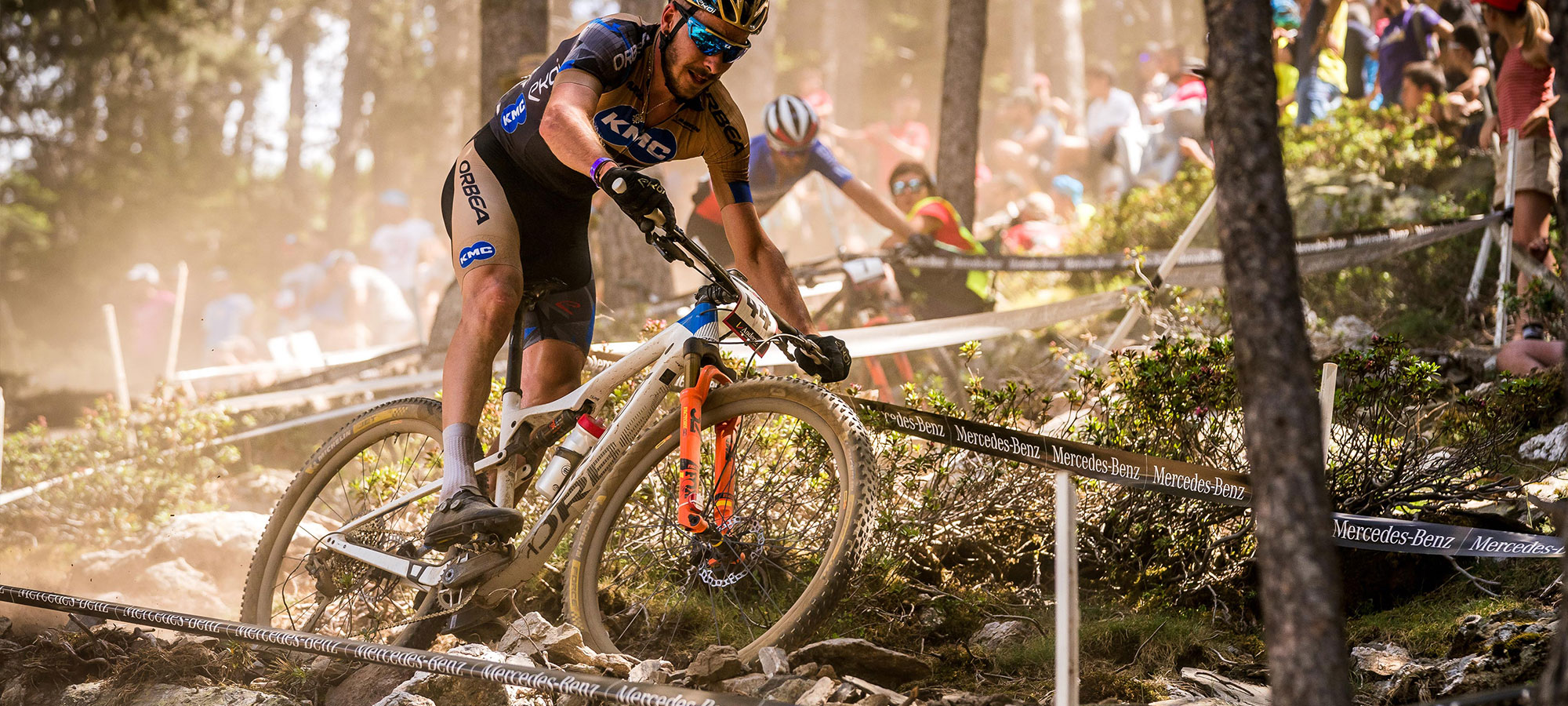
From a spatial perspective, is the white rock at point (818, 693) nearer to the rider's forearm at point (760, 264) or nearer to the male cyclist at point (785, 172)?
the rider's forearm at point (760, 264)

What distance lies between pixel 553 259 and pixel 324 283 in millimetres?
17683

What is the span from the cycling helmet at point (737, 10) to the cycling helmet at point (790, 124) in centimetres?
499

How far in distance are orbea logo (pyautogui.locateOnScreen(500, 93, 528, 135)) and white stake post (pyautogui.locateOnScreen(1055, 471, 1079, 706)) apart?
2.35 meters

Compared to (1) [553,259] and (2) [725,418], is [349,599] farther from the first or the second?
(2) [725,418]

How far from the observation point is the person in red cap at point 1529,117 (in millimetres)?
6707

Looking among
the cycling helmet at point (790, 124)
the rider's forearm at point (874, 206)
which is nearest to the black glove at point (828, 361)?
the rider's forearm at point (874, 206)

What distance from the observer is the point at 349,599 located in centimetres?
452

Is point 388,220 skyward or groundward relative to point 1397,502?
skyward

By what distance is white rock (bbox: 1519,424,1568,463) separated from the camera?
4770 millimetres

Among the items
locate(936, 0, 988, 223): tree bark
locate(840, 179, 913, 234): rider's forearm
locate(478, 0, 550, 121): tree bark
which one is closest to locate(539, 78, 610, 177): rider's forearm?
→ locate(840, 179, 913, 234): rider's forearm

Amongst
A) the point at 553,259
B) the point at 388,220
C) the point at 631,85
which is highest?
the point at 388,220

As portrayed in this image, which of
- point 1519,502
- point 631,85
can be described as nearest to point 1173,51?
point 1519,502

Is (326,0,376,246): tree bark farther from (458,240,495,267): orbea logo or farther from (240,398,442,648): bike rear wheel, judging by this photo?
(458,240,495,267): orbea logo

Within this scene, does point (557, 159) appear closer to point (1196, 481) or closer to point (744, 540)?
point (744, 540)
